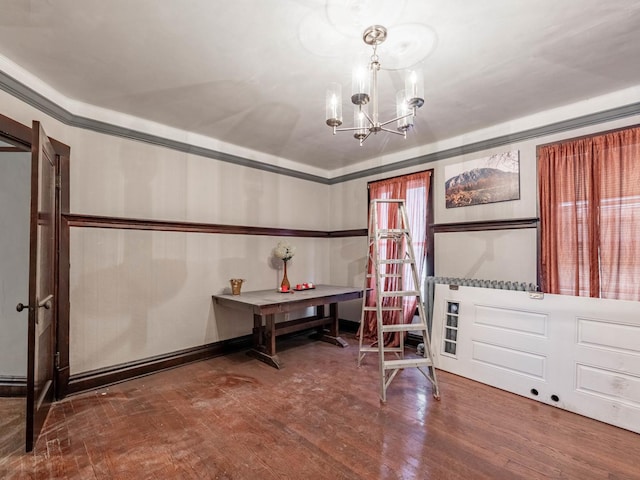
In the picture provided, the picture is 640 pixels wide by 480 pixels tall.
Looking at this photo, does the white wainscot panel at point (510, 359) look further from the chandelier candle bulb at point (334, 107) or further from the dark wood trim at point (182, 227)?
the chandelier candle bulb at point (334, 107)

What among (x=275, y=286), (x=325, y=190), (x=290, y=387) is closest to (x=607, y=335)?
(x=290, y=387)

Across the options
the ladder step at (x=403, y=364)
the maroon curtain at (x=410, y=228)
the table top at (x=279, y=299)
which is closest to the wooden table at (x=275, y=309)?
the table top at (x=279, y=299)

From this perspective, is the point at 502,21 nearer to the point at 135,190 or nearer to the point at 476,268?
the point at 476,268

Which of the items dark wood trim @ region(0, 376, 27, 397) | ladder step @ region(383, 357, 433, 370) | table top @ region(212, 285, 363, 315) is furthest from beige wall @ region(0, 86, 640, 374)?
ladder step @ region(383, 357, 433, 370)

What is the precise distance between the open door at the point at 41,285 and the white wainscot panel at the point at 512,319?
3.80 m

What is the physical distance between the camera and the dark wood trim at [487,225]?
→ 3215 millimetres

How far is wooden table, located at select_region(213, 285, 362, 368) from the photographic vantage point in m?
3.39

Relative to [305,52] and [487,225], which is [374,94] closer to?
[305,52]

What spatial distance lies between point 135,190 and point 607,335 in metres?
4.60

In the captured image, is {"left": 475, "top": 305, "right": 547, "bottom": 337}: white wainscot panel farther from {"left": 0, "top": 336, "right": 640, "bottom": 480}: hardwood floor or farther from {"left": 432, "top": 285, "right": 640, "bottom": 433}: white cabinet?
{"left": 0, "top": 336, "right": 640, "bottom": 480}: hardwood floor

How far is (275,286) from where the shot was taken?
453cm

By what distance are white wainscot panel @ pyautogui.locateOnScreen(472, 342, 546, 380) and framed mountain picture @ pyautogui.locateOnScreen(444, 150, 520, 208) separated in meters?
1.62

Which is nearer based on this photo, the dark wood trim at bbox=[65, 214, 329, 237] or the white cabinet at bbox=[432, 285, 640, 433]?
the white cabinet at bbox=[432, 285, 640, 433]

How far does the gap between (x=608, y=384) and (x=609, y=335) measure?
382mm
